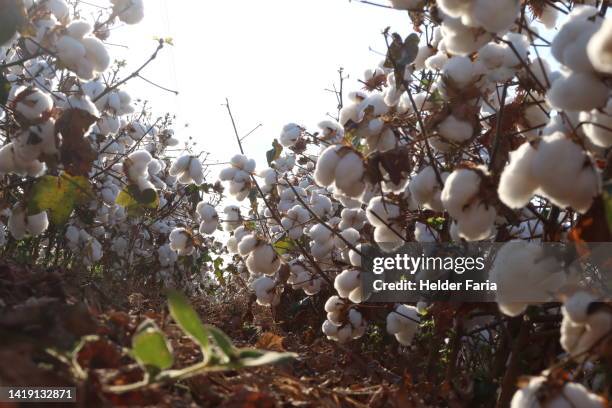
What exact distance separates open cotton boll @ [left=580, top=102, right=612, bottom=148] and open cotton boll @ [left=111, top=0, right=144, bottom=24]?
4.81 feet

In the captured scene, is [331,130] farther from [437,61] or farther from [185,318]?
[185,318]

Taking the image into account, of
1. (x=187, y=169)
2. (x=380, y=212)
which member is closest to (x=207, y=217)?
(x=187, y=169)

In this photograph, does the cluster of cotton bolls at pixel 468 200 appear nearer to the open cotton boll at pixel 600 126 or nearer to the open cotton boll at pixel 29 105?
the open cotton boll at pixel 600 126

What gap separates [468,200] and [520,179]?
164 millimetres

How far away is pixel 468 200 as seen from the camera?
3.45 ft

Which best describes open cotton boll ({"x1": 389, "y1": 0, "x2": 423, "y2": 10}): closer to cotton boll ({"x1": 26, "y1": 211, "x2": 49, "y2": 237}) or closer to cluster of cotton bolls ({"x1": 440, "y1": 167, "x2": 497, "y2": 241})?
cluster of cotton bolls ({"x1": 440, "y1": 167, "x2": 497, "y2": 241})

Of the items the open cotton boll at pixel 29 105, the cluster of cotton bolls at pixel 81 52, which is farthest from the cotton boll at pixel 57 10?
the open cotton boll at pixel 29 105

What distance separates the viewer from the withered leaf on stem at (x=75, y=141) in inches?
56.0

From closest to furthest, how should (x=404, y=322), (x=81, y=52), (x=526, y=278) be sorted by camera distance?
(x=526, y=278), (x=81, y=52), (x=404, y=322)

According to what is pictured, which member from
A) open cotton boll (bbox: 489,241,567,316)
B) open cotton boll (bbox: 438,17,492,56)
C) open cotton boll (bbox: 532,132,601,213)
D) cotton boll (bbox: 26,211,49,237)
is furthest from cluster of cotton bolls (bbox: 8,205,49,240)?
open cotton boll (bbox: 532,132,601,213)

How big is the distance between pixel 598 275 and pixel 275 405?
851mm

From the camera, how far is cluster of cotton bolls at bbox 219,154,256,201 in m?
2.62

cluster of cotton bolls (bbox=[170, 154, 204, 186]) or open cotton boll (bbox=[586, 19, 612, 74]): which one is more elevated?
cluster of cotton bolls (bbox=[170, 154, 204, 186])

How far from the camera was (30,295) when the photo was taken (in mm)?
1114
